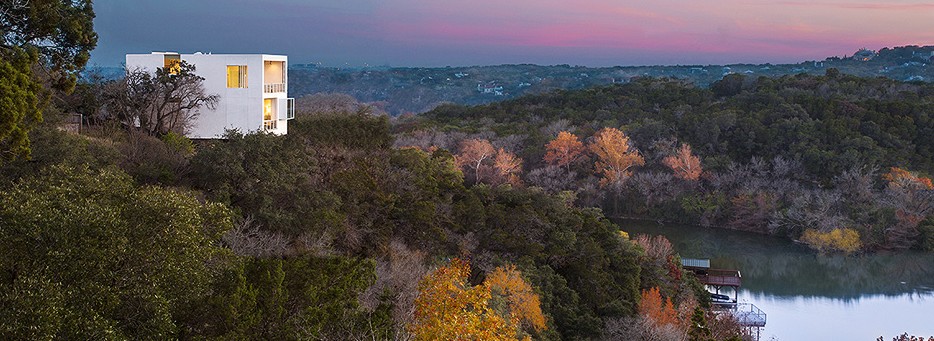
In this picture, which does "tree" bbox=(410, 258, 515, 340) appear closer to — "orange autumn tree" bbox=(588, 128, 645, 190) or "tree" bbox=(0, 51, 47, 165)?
"tree" bbox=(0, 51, 47, 165)

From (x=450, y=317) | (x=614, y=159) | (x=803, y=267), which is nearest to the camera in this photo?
(x=450, y=317)

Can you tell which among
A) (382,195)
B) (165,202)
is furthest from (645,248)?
(165,202)

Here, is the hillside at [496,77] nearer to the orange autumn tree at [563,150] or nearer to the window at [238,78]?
the orange autumn tree at [563,150]

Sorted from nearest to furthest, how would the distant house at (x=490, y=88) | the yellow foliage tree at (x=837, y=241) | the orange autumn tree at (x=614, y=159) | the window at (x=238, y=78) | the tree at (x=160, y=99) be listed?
the tree at (x=160, y=99) → the window at (x=238, y=78) → the yellow foliage tree at (x=837, y=241) → the orange autumn tree at (x=614, y=159) → the distant house at (x=490, y=88)

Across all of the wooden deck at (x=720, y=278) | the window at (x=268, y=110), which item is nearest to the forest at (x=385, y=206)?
the window at (x=268, y=110)

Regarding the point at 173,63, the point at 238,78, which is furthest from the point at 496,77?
the point at 173,63

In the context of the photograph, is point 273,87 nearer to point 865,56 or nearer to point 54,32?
point 54,32
